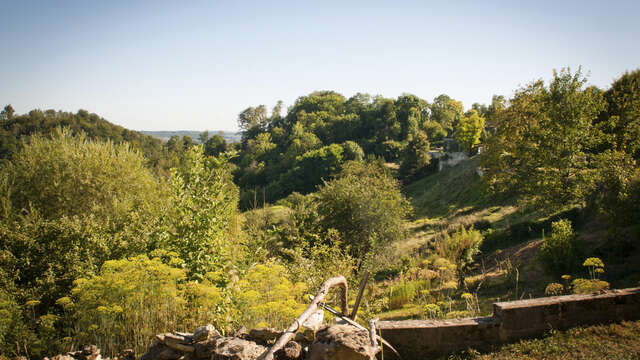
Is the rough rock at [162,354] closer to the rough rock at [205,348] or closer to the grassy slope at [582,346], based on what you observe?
the rough rock at [205,348]

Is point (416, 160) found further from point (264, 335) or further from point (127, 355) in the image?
point (127, 355)

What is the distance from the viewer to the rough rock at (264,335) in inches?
127

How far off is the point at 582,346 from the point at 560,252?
4.85 meters

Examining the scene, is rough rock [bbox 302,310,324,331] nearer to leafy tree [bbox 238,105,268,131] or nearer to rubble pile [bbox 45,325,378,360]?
rubble pile [bbox 45,325,378,360]

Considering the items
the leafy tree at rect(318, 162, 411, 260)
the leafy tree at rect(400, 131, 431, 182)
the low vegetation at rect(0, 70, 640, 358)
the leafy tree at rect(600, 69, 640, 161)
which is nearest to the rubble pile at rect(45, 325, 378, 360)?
the low vegetation at rect(0, 70, 640, 358)

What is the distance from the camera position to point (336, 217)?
14.9 meters

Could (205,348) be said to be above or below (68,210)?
below

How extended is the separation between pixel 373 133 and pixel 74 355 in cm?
6100

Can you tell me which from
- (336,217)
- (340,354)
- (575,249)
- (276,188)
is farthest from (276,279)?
(276,188)

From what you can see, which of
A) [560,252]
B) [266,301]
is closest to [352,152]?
[560,252]

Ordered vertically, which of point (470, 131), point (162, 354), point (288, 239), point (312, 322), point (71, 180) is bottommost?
point (288, 239)

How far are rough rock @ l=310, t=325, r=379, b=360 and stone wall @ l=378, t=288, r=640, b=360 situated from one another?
96 cm

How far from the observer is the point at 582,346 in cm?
326

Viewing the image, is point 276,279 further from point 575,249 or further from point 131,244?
point 575,249
